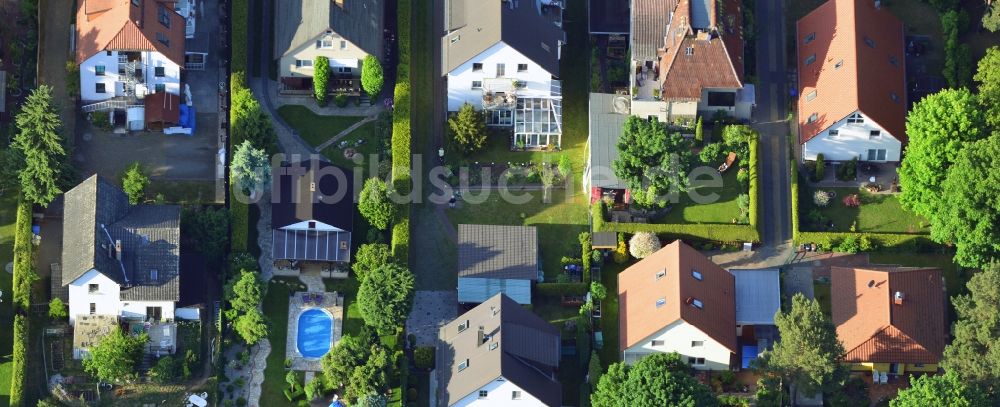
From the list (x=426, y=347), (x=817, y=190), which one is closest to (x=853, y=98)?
(x=817, y=190)

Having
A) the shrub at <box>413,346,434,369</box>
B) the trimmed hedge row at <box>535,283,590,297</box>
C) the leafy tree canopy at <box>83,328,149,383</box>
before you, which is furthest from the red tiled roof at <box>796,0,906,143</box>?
the leafy tree canopy at <box>83,328,149,383</box>

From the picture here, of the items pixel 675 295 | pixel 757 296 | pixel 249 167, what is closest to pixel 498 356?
pixel 675 295

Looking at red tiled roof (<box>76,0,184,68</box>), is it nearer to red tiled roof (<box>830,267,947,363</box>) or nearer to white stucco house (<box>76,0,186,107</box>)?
white stucco house (<box>76,0,186,107</box>)

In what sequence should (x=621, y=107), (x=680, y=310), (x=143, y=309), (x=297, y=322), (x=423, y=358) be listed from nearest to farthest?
(x=680, y=310) < (x=423, y=358) < (x=143, y=309) < (x=297, y=322) < (x=621, y=107)

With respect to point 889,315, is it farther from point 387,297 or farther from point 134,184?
point 134,184

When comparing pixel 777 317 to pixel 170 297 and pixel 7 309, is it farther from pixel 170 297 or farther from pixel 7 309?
pixel 7 309

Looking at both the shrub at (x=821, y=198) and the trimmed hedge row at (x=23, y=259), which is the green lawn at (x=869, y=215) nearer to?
the shrub at (x=821, y=198)
